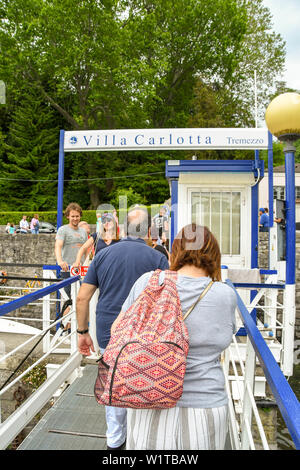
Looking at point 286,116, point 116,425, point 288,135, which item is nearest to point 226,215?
point 288,135

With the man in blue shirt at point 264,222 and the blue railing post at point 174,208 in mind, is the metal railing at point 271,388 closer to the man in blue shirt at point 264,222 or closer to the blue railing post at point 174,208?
the blue railing post at point 174,208

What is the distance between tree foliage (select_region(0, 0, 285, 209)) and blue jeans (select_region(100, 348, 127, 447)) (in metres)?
20.7

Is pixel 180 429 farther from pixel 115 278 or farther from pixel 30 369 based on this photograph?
pixel 30 369

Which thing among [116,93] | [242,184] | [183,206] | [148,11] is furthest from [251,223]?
[148,11]

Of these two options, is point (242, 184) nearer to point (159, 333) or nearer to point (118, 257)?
point (118, 257)

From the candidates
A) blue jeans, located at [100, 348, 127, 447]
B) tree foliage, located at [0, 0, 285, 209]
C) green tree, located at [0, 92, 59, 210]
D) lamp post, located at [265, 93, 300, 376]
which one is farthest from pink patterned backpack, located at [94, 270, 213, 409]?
→ green tree, located at [0, 92, 59, 210]

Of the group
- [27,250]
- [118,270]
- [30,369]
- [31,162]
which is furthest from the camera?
[31,162]

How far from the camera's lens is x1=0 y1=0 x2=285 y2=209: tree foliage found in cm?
2478

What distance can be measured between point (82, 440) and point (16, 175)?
29246 mm

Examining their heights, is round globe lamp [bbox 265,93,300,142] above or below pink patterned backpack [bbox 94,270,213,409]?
above

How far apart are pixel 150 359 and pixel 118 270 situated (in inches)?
46.9

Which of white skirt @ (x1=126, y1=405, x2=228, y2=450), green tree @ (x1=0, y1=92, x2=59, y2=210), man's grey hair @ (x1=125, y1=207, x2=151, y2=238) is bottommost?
white skirt @ (x1=126, y1=405, x2=228, y2=450)

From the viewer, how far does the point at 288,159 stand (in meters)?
4.77

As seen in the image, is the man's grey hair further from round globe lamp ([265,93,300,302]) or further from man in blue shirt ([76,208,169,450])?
round globe lamp ([265,93,300,302])
